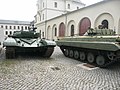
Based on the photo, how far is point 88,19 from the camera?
70.9ft

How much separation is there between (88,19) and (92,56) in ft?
50.4

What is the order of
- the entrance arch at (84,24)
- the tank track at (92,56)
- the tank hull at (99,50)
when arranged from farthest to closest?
the entrance arch at (84,24), the tank track at (92,56), the tank hull at (99,50)

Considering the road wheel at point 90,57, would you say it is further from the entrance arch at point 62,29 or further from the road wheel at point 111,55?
the entrance arch at point 62,29

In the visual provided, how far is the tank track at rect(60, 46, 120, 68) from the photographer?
6.27 metres

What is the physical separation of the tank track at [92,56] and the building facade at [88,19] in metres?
3.00

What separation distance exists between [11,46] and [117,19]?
12.9 metres

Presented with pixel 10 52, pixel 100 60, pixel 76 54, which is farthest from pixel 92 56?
pixel 10 52

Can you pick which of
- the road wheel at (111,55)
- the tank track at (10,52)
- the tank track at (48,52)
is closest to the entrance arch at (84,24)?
the tank track at (48,52)

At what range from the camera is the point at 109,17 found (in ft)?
59.7

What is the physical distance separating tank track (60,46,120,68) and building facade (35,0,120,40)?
118 inches

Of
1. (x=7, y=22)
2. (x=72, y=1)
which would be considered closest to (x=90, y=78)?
(x=72, y=1)

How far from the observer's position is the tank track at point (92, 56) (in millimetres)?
6270

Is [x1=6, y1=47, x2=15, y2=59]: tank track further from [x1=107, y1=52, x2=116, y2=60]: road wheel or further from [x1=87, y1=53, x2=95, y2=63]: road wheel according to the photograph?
[x1=107, y1=52, x2=116, y2=60]: road wheel

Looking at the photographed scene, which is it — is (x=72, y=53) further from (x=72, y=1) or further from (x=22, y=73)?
(x=72, y=1)
